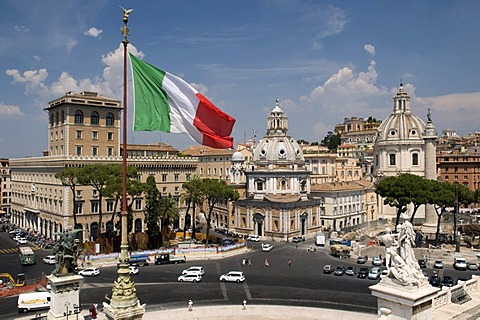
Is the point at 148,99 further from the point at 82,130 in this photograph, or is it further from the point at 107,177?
the point at 82,130

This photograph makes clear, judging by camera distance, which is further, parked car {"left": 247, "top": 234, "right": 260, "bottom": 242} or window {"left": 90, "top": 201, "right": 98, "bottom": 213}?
parked car {"left": 247, "top": 234, "right": 260, "bottom": 242}

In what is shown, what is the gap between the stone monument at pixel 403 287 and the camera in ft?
37.8

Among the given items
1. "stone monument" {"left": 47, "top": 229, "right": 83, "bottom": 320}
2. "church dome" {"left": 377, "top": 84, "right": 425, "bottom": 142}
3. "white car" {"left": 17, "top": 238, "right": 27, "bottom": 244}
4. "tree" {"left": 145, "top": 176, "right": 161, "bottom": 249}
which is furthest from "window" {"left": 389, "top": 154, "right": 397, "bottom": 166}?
"stone monument" {"left": 47, "top": 229, "right": 83, "bottom": 320}

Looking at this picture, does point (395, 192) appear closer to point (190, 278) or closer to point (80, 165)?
point (190, 278)

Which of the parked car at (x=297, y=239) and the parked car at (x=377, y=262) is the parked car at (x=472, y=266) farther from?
the parked car at (x=297, y=239)

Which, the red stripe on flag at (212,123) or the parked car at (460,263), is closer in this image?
the red stripe on flag at (212,123)

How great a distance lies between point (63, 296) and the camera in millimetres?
14719

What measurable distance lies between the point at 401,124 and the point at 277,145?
91.4ft

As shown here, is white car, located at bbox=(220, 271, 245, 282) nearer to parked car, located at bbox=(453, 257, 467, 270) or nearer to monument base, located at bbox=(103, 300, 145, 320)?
parked car, located at bbox=(453, 257, 467, 270)

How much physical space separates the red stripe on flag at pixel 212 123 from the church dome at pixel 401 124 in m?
69.7

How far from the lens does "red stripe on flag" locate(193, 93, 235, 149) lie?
1571 centimetres

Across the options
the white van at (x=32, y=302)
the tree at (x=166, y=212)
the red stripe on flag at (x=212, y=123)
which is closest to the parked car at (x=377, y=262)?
the tree at (x=166, y=212)

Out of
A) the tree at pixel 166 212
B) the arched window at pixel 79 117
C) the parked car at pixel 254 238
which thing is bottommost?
the parked car at pixel 254 238

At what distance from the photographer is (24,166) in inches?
2790
